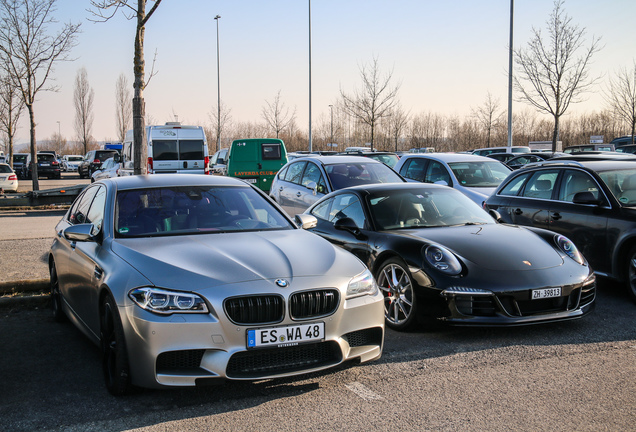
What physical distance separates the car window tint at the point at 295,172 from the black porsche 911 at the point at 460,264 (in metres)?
5.91

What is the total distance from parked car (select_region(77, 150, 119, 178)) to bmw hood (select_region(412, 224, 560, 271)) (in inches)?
1391

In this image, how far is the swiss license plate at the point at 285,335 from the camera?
385 cm

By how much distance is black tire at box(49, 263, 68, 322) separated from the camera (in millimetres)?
6100

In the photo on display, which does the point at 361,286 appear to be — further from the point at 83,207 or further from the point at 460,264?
the point at 83,207

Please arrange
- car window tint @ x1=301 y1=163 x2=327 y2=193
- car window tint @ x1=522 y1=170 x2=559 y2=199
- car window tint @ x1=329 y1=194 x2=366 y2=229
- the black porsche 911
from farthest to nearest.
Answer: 1. car window tint @ x1=301 y1=163 x2=327 y2=193
2. car window tint @ x1=522 y1=170 x2=559 y2=199
3. car window tint @ x1=329 y1=194 x2=366 y2=229
4. the black porsche 911

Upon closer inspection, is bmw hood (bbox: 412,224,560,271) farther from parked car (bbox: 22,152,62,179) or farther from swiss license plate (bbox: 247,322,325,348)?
parked car (bbox: 22,152,62,179)

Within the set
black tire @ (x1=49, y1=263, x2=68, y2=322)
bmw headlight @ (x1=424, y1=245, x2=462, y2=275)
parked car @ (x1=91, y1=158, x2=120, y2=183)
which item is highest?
parked car @ (x1=91, y1=158, x2=120, y2=183)

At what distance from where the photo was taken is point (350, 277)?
4.32 m

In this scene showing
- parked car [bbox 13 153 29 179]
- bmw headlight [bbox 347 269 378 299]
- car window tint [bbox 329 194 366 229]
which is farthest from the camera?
parked car [bbox 13 153 29 179]

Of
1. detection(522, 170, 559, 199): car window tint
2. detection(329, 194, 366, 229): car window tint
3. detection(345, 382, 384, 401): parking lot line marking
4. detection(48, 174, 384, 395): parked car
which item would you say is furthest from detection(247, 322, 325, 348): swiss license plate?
detection(522, 170, 559, 199): car window tint

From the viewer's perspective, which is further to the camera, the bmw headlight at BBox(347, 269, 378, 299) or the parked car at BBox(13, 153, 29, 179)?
the parked car at BBox(13, 153, 29, 179)

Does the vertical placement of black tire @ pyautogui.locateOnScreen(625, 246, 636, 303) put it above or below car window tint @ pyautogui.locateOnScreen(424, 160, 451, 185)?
below

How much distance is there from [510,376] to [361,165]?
829cm

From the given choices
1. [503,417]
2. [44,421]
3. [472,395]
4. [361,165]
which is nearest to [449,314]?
[472,395]
